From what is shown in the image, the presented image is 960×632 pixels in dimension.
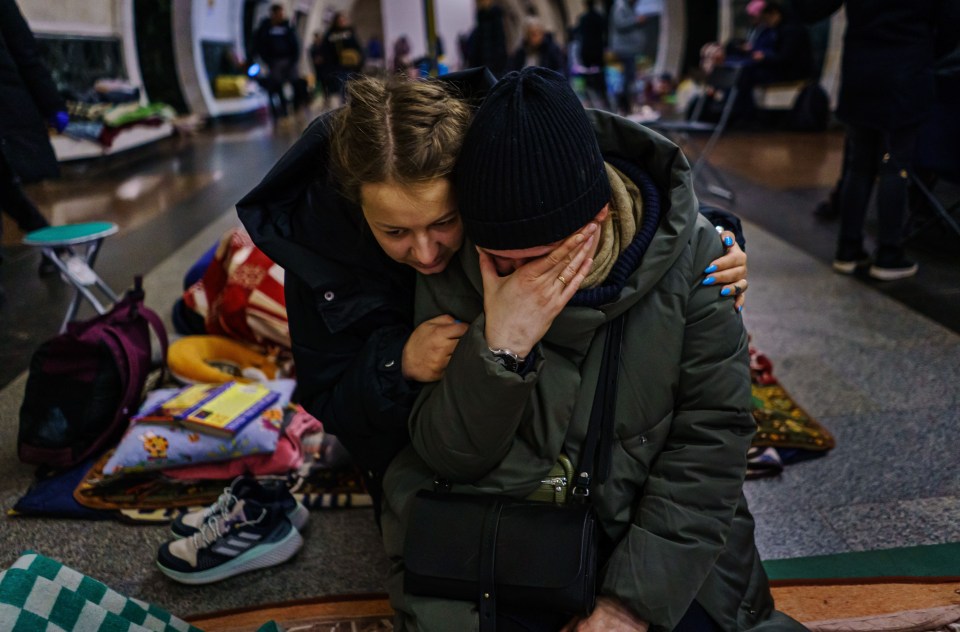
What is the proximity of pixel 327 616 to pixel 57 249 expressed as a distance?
2.31 m

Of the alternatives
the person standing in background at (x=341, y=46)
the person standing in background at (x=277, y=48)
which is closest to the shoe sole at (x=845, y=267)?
the person standing in background at (x=341, y=46)

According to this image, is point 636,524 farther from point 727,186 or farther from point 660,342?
point 727,186

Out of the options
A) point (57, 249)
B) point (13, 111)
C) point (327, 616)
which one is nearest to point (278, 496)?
point (327, 616)

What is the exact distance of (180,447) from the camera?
91.4 inches

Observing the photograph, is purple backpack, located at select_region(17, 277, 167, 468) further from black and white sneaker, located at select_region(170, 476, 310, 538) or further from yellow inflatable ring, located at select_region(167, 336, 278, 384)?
black and white sneaker, located at select_region(170, 476, 310, 538)

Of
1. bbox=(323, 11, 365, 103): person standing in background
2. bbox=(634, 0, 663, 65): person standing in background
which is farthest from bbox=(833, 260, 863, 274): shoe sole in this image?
bbox=(634, 0, 663, 65): person standing in background

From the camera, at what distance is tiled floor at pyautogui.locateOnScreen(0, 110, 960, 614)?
198 centimetres

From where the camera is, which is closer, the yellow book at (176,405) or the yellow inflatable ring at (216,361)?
the yellow book at (176,405)

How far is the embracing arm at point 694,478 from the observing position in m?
1.23

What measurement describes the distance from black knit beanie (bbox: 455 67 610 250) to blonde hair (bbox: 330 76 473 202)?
0.07 meters

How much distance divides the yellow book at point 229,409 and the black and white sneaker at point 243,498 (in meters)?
0.24

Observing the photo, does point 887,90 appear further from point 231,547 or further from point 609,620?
point 231,547

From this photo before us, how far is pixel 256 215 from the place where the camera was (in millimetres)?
1404

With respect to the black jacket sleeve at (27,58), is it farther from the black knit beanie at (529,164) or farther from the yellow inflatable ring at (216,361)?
the black knit beanie at (529,164)
